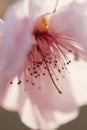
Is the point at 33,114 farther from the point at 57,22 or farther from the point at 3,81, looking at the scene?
the point at 57,22

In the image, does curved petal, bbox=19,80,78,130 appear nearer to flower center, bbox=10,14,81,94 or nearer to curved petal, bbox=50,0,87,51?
flower center, bbox=10,14,81,94

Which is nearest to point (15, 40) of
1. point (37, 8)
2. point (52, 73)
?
point (37, 8)

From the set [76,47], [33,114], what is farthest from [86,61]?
[33,114]

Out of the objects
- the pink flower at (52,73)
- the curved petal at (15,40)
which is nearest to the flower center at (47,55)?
the pink flower at (52,73)

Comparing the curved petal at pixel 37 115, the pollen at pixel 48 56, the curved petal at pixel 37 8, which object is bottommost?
the curved petal at pixel 37 115

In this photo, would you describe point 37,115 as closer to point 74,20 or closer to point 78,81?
point 78,81

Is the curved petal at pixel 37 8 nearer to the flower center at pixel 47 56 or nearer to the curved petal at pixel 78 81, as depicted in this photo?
the flower center at pixel 47 56

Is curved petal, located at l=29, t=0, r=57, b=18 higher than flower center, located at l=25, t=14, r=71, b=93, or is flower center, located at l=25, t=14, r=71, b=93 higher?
curved petal, located at l=29, t=0, r=57, b=18

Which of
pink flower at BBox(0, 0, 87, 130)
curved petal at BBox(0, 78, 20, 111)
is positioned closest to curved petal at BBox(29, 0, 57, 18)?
pink flower at BBox(0, 0, 87, 130)
